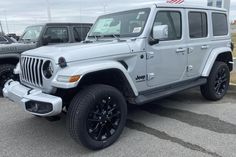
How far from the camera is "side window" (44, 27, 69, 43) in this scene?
7459mm

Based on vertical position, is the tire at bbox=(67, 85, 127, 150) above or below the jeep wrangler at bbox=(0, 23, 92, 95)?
below

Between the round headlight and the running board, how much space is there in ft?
4.26

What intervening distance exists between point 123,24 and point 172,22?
0.85 m

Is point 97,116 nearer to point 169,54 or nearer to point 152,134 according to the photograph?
point 152,134

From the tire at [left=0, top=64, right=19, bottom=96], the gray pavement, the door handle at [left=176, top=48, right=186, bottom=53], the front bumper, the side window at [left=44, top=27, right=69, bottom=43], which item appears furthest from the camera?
the side window at [left=44, top=27, right=69, bottom=43]

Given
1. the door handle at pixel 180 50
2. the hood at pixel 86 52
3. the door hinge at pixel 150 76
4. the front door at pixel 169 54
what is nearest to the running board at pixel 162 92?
the front door at pixel 169 54

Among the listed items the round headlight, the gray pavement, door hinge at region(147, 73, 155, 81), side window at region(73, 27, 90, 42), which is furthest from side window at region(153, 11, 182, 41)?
side window at region(73, 27, 90, 42)

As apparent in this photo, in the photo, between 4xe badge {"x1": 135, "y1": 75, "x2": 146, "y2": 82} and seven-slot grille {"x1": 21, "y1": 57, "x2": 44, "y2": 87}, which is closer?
seven-slot grille {"x1": 21, "y1": 57, "x2": 44, "y2": 87}

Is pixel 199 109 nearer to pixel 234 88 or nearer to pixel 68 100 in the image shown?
pixel 234 88

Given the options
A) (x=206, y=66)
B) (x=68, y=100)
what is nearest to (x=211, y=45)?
(x=206, y=66)

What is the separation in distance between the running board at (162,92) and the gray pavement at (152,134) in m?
0.49

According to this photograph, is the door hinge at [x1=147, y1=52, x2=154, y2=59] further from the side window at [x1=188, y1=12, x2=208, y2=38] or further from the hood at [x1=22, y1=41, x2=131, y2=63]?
the side window at [x1=188, y1=12, x2=208, y2=38]

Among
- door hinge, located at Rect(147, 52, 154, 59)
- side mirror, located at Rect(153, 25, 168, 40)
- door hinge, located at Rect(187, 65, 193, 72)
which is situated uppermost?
side mirror, located at Rect(153, 25, 168, 40)

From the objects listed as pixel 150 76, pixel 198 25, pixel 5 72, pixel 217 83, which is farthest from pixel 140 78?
pixel 5 72
